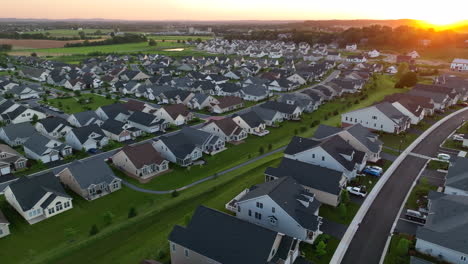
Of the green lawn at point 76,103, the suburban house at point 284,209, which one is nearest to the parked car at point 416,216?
the suburban house at point 284,209

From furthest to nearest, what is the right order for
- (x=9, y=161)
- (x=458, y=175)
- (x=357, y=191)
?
(x=9, y=161) → (x=357, y=191) → (x=458, y=175)

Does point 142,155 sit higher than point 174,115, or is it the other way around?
point 174,115

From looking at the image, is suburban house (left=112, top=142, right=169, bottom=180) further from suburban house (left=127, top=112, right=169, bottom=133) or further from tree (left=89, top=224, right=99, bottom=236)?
suburban house (left=127, top=112, right=169, bottom=133)

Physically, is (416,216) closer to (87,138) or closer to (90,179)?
(90,179)

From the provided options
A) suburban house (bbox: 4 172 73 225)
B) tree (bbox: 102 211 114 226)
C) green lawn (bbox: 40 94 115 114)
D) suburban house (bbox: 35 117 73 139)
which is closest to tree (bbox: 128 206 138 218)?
tree (bbox: 102 211 114 226)

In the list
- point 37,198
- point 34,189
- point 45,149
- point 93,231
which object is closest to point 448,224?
point 93,231
